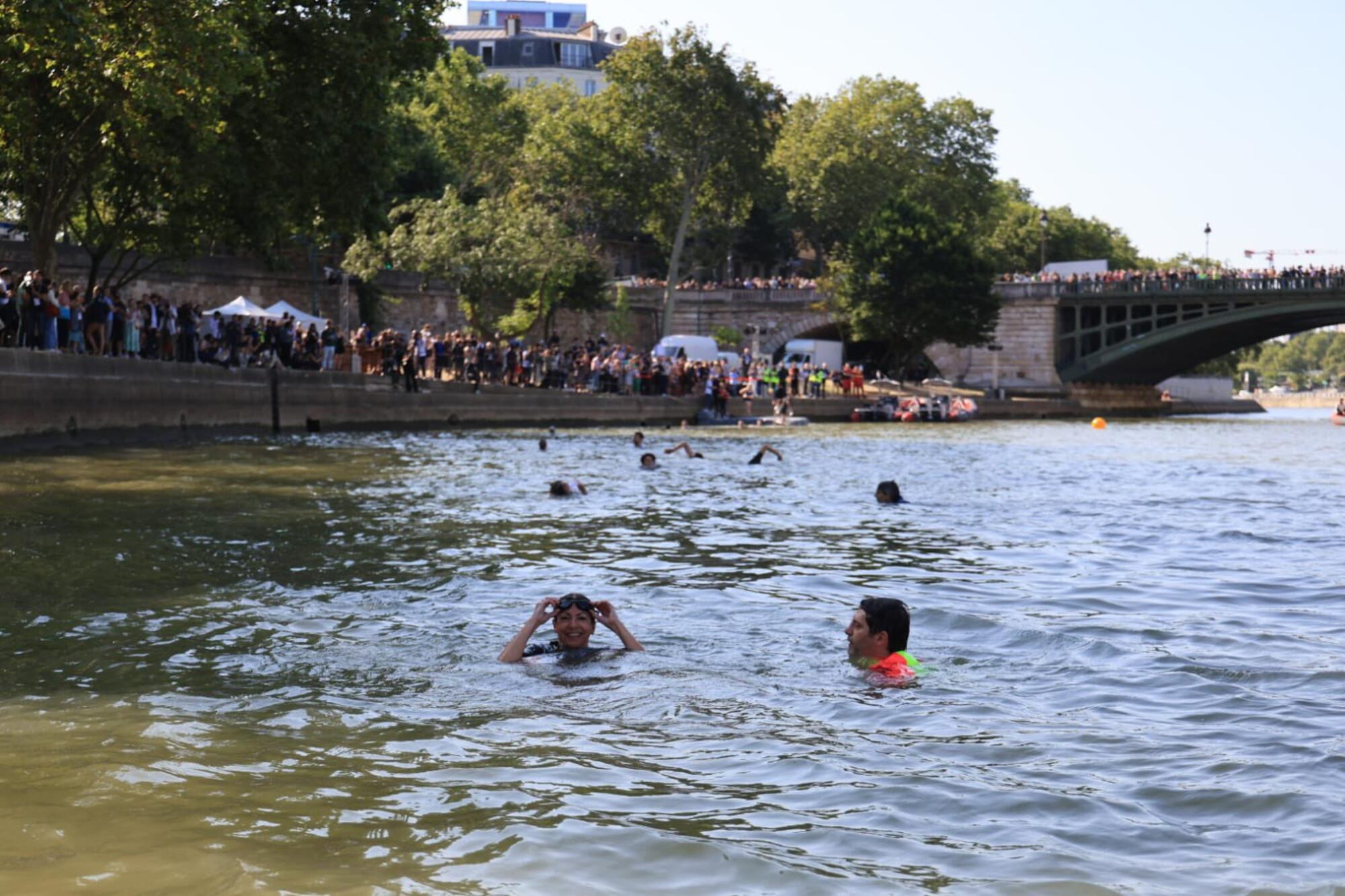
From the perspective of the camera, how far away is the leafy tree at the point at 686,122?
6962 centimetres

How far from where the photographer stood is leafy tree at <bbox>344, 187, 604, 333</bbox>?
57469 mm

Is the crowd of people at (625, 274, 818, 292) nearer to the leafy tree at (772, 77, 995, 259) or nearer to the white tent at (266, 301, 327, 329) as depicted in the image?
the leafy tree at (772, 77, 995, 259)

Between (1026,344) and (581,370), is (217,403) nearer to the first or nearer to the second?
(581,370)

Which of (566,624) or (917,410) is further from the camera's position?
(917,410)

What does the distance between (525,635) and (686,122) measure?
205 feet

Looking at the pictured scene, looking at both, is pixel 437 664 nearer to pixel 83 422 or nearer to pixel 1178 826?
pixel 1178 826

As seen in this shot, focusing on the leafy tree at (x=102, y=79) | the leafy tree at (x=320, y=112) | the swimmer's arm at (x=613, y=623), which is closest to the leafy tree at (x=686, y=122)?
the leafy tree at (x=320, y=112)

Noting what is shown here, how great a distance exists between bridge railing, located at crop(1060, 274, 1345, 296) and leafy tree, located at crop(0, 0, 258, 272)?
56804 millimetres

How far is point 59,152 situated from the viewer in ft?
95.0

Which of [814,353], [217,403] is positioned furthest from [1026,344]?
[217,403]

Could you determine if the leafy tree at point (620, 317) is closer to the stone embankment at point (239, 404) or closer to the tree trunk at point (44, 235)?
the stone embankment at point (239, 404)

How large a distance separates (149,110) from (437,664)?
2117cm

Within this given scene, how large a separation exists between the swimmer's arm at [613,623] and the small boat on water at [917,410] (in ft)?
172

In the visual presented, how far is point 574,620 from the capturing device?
936 cm
